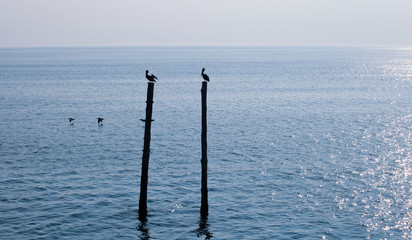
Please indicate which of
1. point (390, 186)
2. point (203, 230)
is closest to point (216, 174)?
point (203, 230)

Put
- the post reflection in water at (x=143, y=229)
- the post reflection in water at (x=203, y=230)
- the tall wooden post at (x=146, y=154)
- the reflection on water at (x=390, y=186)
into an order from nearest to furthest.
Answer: the tall wooden post at (x=146, y=154), the post reflection in water at (x=143, y=229), the post reflection in water at (x=203, y=230), the reflection on water at (x=390, y=186)

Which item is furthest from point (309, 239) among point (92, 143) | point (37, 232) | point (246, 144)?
point (92, 143)

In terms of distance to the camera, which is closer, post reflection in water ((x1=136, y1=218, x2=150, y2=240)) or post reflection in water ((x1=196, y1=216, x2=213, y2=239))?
post reflection in water ((x1=136, y1=218, x2=150, y2=240))

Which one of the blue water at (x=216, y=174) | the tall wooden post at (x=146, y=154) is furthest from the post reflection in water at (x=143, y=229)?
the tall wooden post at (x=146, y=154)

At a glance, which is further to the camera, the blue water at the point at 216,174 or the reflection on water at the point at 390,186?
the reflection on water at the point at 390,186

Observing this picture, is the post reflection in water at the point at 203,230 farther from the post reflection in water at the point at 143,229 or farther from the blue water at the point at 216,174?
the post reflection in water at the point at 143,229

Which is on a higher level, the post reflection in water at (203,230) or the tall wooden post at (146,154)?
the tall wooden post at (146,154)

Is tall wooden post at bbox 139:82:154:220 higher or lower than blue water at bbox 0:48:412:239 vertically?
higher

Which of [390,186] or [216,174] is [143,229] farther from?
[390,186]

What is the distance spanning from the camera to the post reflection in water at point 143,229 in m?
22.6

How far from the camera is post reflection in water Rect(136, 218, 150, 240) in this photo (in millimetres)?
22562

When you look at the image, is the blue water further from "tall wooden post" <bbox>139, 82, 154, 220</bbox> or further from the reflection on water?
"tall wooden post" <bbox>139, 82, 154, 220</bbox>

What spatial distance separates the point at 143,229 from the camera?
2327cm

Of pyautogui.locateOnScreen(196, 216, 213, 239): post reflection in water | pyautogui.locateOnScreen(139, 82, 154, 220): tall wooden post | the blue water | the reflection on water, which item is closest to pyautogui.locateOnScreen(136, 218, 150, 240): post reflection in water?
the blue water
